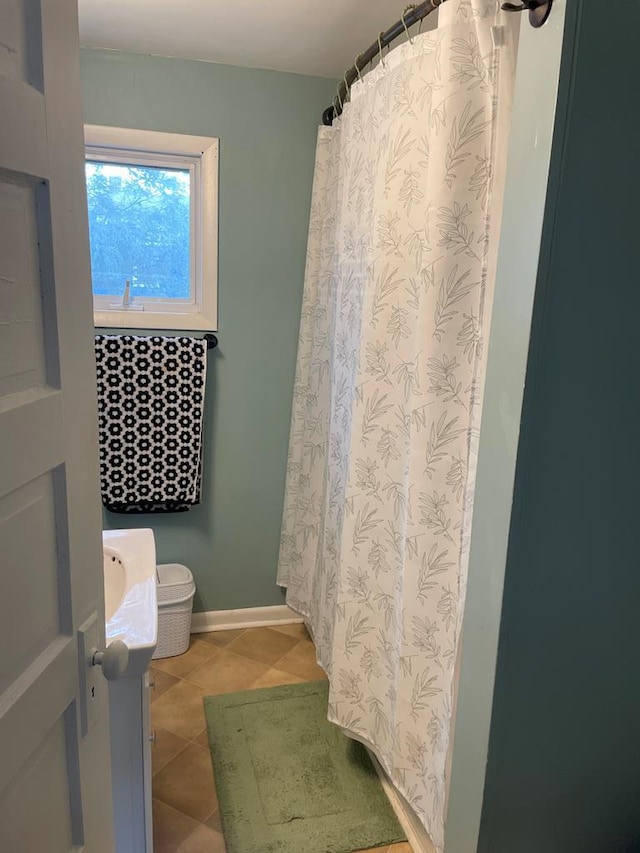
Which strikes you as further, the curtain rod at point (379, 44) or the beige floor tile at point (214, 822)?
the beige floor tile at point (214, 822)

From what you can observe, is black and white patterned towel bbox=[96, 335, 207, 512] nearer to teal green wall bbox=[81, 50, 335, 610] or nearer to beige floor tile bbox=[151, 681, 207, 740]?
teal green wall bbox=[81, 50, 335, 610]

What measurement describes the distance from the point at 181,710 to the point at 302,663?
0.52 m

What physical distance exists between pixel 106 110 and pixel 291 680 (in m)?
2.20

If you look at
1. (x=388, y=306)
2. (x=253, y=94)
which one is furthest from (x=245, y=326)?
(x=388, y=306)

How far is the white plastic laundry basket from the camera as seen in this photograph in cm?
231

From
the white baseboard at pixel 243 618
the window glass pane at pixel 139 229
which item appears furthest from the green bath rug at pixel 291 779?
the window glass pane at pixel 139 229

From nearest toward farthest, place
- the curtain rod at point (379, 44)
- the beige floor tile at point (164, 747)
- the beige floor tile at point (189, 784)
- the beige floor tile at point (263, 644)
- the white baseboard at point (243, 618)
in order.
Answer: the curtain rod at point (379, 44)
the beige floor tile at point (189, 784)
the beige floor tile at point (164, 747)
the beige floor tile at point (263, 644)
the white baseboard at point (243, 618)

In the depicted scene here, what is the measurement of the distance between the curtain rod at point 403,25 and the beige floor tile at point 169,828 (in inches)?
77.9

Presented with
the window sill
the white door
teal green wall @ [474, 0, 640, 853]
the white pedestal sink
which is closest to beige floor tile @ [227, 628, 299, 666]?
the white pedestal sink

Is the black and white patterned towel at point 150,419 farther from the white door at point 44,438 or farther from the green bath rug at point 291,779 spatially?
the white door at point 44,438

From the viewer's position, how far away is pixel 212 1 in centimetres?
172

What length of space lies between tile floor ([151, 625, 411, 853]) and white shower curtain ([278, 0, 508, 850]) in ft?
1.48

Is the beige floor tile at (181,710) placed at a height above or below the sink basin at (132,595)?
below

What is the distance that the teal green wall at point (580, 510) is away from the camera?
0.92m
